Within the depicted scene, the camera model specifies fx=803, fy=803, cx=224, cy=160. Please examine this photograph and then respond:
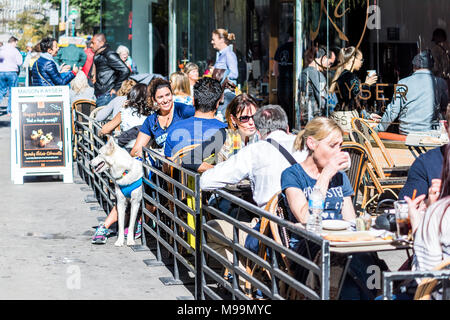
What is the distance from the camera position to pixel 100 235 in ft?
25.7

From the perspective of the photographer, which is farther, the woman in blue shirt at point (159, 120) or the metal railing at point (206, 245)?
the woman in blue shirt at point (159, 120)

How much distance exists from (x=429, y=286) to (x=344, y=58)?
24.8 feet

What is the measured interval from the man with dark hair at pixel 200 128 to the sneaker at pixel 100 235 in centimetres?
148

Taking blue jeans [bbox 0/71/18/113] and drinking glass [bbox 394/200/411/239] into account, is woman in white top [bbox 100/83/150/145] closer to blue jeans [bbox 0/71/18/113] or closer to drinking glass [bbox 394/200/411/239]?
drinking glass [bbox 394/200/411/239]

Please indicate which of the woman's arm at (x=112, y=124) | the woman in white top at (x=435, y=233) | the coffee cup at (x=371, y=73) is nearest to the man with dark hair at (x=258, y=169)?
the woman in white top at (x=435, y=233)

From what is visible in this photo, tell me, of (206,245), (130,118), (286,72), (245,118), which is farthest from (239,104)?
(286,72)

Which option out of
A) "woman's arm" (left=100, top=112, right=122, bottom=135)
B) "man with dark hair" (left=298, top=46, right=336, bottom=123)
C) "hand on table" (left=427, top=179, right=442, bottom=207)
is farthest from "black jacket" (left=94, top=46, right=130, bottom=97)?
"hand on table" (left=427, top=179, right=442, bottom=207)

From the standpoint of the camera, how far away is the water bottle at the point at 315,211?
445 centimetres

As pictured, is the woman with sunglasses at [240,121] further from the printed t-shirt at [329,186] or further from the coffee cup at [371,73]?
the coffee cup at [371,73]

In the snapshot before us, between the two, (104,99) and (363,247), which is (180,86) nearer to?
(104,99)

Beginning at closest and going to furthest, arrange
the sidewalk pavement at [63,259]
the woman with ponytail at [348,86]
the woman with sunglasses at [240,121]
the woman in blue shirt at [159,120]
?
the sidewalk pavement at [63,259] → the woman with sunglasses at [240,121] → the woman in blue shirt at [159,120] → the woman with ponytail at [348,86]

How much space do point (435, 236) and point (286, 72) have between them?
30.6 feet

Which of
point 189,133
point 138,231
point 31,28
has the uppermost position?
point 31,28
